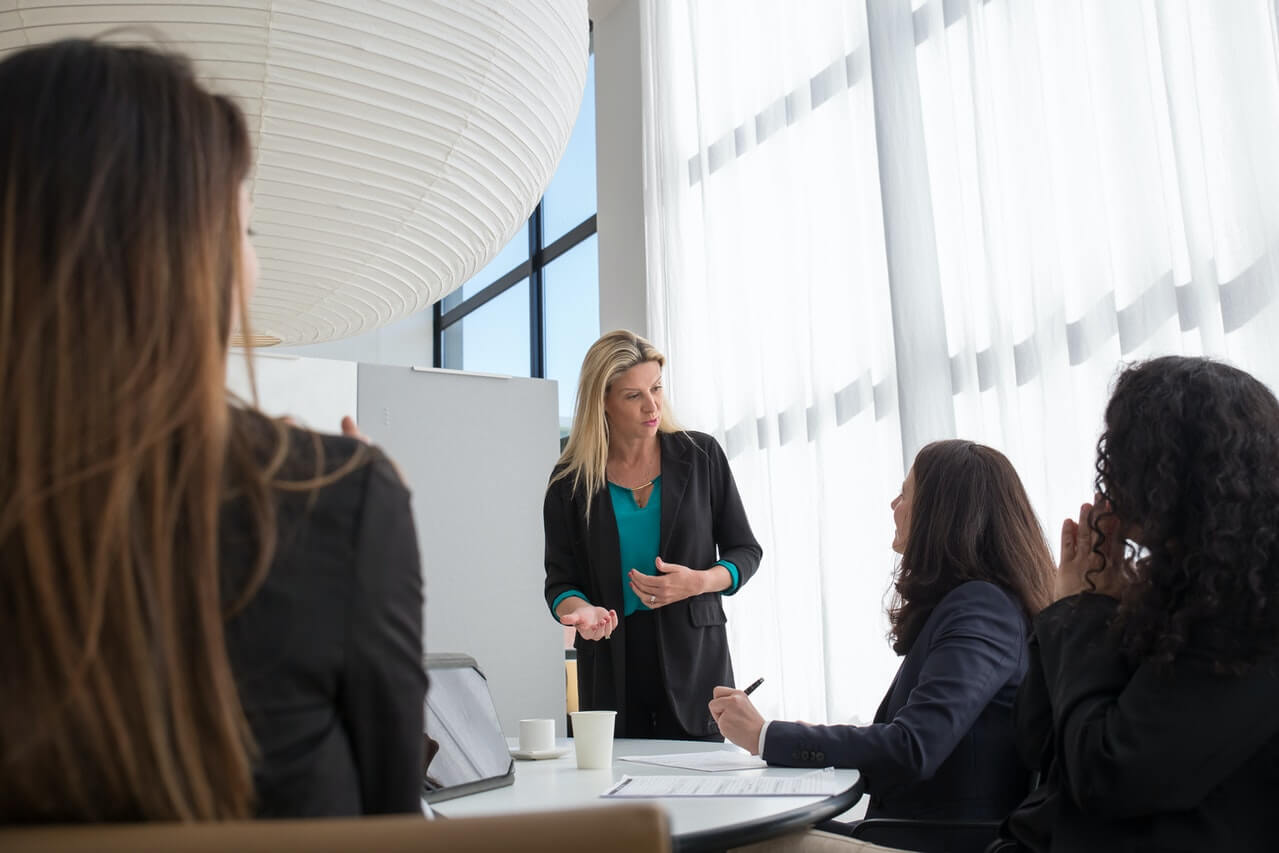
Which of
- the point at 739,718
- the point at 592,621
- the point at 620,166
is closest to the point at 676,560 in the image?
the point at 592,621

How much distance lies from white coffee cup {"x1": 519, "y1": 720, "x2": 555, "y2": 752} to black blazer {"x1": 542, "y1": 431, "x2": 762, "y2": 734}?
0.60 m

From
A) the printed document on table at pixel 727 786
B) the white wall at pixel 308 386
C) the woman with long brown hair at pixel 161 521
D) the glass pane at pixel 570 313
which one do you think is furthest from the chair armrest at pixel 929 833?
the glass pane at pixel 570 313

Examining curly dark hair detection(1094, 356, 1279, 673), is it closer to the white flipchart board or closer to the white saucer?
the white saucer

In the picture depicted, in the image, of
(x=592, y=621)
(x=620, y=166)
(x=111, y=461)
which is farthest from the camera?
(x=620, y=166)

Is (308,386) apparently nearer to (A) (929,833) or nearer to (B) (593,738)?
(B) (593,738)

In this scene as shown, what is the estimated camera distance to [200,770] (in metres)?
0.59

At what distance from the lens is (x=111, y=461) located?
1.95ft

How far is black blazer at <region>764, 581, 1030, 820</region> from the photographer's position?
1.60 meters

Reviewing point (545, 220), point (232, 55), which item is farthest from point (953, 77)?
point (545, 220)

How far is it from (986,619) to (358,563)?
129 centimetres

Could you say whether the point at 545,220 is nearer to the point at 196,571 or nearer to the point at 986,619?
the point at 986,619

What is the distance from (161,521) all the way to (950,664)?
1348mm

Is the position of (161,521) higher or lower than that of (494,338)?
lower

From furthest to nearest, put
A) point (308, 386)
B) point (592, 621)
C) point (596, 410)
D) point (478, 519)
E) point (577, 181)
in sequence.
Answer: point (577, 181), point (478, 519), point (308, 386), point (596, 410), point (592, 621)
